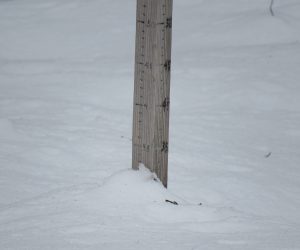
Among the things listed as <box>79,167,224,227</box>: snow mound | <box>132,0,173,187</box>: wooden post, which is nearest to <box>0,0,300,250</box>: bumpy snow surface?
<box>79,167,224,227</box>: snow mound

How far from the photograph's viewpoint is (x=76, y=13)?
1578 centimetres

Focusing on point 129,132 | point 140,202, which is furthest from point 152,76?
point 129,132

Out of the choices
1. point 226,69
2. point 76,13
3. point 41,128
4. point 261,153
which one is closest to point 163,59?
point 261,153

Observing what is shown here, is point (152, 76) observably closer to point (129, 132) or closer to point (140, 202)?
point (140, 202)

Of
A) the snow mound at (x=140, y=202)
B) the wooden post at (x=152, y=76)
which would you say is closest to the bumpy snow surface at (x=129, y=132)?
the snow mound at (x=140, y=202)

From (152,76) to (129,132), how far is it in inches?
126

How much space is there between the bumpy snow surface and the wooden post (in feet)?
0.94

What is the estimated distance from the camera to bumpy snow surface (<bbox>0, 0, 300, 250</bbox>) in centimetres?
409

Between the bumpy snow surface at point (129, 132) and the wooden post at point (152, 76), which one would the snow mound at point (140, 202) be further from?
the wooden post at point (152, 76)

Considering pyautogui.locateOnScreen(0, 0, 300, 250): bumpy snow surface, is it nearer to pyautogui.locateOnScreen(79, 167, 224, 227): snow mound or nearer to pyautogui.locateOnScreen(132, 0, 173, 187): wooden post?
pyautogui.locateOnScreen(79, 167, 224, 227): snow mound

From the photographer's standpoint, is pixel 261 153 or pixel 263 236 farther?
pixel 261 153

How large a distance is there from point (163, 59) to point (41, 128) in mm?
3503

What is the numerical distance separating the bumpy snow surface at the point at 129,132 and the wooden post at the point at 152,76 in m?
0.29

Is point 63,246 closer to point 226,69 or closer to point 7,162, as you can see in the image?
point 7,162
